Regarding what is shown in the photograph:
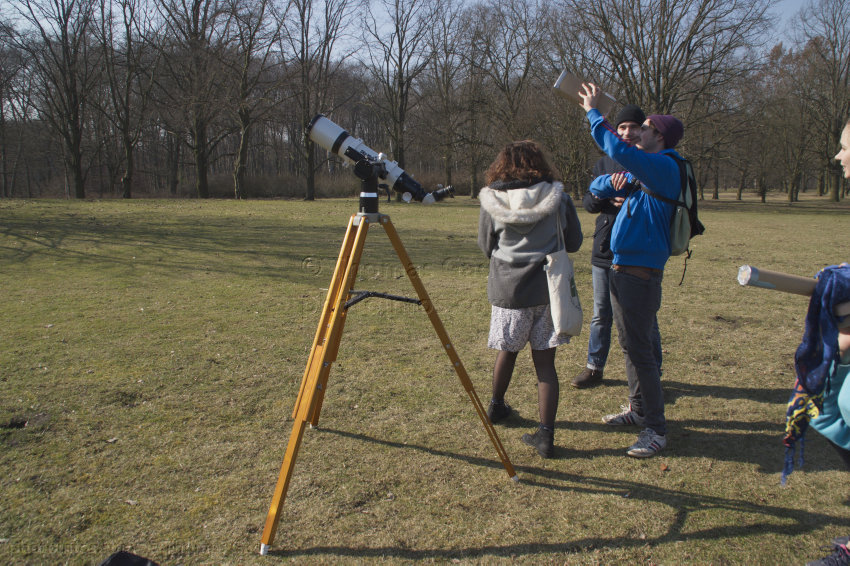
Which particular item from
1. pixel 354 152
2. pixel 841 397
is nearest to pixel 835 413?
pixel 841 397

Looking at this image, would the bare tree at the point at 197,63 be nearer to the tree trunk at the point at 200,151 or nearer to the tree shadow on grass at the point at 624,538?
the tree trunk at the point at 200,151

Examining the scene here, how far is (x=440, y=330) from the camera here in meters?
3.03

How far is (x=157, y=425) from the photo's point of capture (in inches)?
148

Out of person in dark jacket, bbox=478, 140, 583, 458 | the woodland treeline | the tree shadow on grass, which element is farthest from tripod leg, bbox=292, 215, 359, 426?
the woodland treeline

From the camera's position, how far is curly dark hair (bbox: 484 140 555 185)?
126 inches

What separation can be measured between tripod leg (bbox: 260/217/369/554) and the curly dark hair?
101 cm

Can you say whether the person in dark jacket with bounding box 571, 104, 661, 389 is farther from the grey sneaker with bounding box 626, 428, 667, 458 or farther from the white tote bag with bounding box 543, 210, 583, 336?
the white tote bag with bounding box 543, 210, 583, 336

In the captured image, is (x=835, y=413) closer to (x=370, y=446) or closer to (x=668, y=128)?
(x=668, y=128)

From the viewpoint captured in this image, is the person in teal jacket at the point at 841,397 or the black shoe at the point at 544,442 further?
the black shoe at the point at 544,442

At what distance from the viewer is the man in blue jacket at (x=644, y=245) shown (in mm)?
3091

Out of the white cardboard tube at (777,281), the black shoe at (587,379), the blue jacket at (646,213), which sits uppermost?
the blue jacket at (646,213)

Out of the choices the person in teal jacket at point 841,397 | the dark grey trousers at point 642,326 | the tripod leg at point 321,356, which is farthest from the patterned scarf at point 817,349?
the tripod leg at point 321,356

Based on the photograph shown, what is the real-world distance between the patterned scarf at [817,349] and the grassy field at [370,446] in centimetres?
86

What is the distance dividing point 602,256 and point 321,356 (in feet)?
8.41
